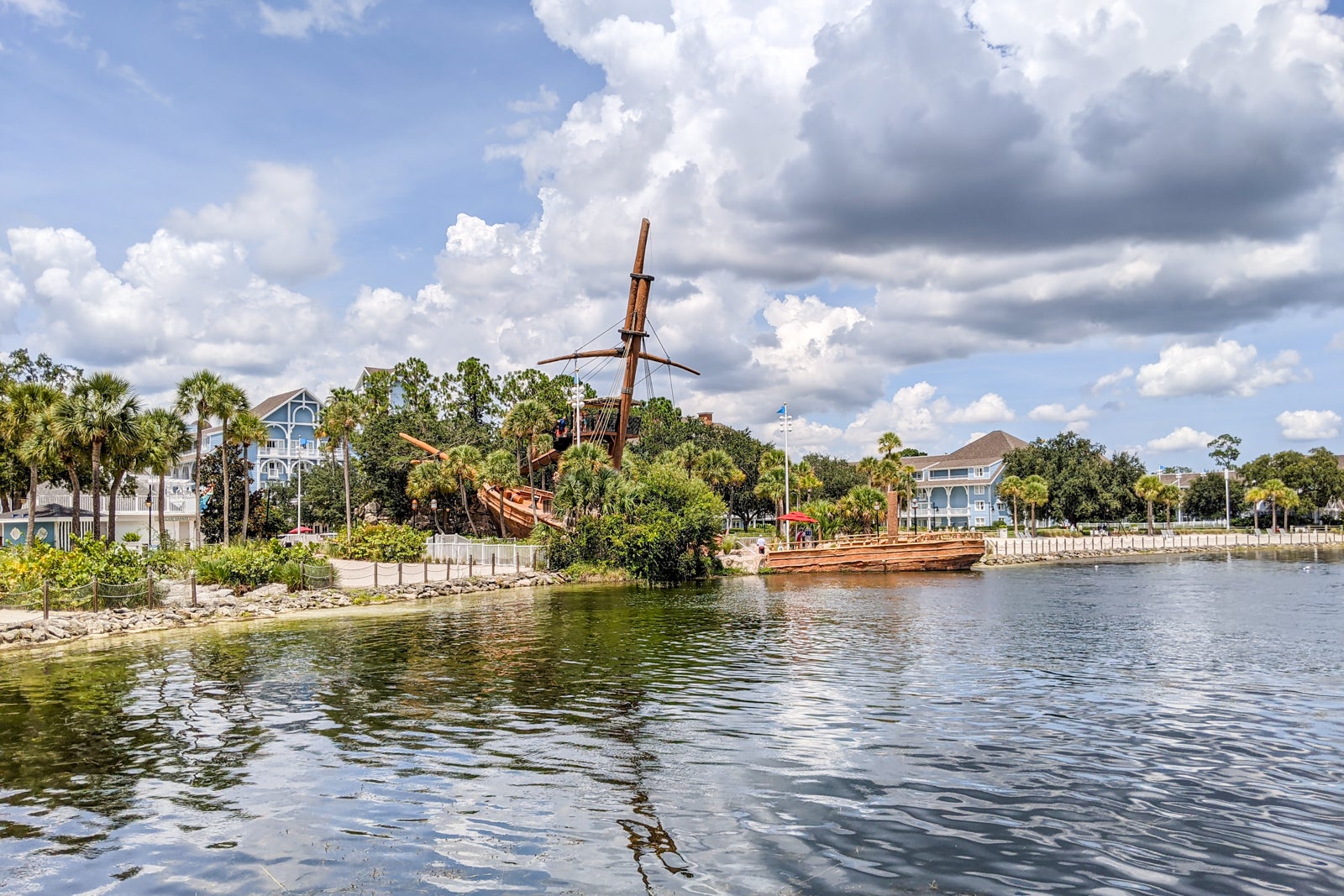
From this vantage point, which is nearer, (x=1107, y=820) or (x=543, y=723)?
(x=1107, y=820)

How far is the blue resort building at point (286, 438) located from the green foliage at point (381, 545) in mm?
37628

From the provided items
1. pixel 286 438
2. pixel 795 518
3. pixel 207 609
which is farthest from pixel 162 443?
pixel 286 438

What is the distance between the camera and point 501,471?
55688 mm

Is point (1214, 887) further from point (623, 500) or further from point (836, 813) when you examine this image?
point (623, 500)

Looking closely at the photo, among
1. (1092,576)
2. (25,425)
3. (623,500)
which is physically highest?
(25,425)

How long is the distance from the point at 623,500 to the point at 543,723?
3341cm

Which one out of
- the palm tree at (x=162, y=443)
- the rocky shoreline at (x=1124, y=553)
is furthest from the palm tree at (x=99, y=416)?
the rocky shoreline at (x=1124, y=553)

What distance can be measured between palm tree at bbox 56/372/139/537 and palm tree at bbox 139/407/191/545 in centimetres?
129

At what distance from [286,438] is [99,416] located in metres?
55.8

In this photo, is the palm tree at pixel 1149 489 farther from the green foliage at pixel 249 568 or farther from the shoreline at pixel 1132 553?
the green foliage at pixel 249 568

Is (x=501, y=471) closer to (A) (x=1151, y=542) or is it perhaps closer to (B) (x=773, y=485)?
(B) (x=773, y=485)

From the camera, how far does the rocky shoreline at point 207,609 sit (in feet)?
82.7

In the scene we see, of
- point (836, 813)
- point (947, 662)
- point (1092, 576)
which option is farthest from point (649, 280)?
point (836, 813)

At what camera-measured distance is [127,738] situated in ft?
46.1
